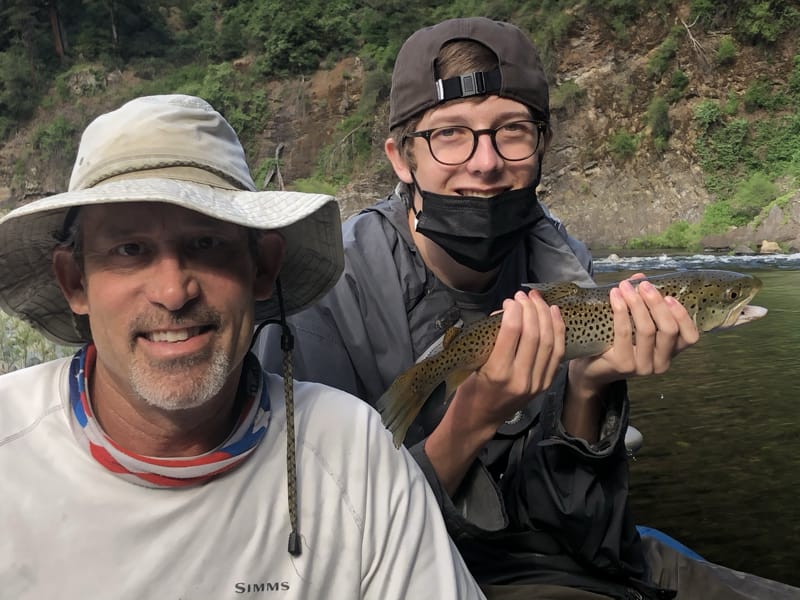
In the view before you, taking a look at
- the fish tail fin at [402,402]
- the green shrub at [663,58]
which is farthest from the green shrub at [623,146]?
the fish tail fin at [402,402]

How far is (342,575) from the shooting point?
1781 millimetres

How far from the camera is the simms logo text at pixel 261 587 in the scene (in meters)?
1.69

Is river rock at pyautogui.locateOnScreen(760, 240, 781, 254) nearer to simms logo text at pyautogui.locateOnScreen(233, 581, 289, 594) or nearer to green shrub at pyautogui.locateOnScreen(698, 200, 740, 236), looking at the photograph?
green shrub at pyautogui.locateOnScreen(698, 200, 740, 236)

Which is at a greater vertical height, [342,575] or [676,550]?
[342,575]

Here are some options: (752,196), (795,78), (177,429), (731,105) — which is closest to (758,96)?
(731,105)

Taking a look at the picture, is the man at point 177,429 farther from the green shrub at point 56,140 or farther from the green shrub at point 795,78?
the green shrub at point 56,140

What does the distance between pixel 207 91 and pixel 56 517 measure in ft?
152

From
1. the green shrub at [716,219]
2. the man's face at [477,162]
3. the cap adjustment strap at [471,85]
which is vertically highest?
the cap adjustment strap at [471,85]

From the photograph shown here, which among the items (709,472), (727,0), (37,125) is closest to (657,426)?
(709,472)

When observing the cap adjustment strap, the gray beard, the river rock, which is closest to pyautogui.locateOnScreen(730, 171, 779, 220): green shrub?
the river rock

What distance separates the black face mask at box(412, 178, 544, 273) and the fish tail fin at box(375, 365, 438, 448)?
2.06 feet

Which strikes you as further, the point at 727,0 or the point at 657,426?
the point at 727,0

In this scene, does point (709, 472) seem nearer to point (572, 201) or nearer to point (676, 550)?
point (676, 550)

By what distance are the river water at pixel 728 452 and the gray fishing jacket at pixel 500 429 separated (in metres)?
2.21
